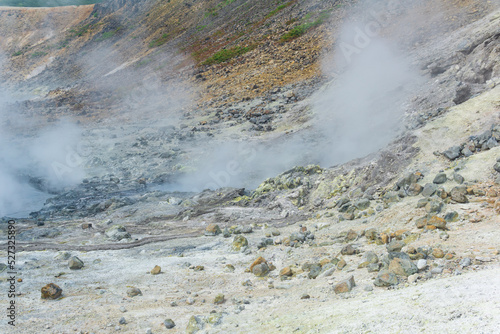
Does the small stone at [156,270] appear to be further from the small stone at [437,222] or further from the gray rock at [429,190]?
the gray rock at [429,190]

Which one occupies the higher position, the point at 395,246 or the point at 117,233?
the point at 117,233

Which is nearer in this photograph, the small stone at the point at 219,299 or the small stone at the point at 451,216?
the small stone at the point at 219,299

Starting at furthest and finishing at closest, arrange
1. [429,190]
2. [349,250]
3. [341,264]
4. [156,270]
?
[429,190], [156,270], [349,250], [341,264]

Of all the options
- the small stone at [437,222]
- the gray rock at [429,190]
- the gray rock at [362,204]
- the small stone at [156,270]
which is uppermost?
the small stone at [156,270]

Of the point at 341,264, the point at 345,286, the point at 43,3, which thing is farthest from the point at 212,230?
the point at 43,3

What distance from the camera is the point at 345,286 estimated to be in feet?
13.7

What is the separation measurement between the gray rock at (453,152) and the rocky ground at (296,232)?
0.06 m

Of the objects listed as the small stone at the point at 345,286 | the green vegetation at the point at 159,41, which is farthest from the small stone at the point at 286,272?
the green vegetation at the point at 159,41

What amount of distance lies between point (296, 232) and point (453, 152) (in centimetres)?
355

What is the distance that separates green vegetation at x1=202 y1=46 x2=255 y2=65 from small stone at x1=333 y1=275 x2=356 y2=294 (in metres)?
23.6

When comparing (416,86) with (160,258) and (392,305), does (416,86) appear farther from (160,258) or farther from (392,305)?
(392,305)

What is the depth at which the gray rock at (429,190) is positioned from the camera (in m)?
6.45

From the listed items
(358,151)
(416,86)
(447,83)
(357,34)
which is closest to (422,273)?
(358,151)

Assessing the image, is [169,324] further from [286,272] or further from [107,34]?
[107,34]
